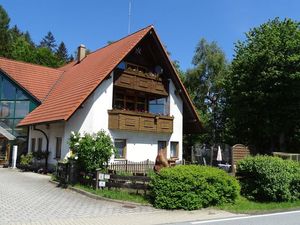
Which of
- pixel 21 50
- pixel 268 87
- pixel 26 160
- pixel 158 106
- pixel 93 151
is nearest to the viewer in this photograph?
pixel 93 151

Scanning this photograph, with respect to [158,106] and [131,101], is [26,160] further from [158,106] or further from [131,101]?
[158,106]

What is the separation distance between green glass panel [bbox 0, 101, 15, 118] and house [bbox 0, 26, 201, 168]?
118 cm

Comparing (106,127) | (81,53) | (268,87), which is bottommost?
(106,127)

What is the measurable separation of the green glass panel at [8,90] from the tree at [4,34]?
3441 centimetres

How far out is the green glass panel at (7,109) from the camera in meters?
29.5

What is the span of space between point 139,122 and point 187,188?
10.8 m

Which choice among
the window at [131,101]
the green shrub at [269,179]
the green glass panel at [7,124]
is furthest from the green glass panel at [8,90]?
the green shrub at [269,179]

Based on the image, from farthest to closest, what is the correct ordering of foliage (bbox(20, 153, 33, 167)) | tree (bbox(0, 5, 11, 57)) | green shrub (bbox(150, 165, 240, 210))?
1. tree (bbox(0, 5, 11, 57))
2. foliage (bbox(20, 153, 33, 167))
3. green shrub (bbox(150, 165, 240, 210))

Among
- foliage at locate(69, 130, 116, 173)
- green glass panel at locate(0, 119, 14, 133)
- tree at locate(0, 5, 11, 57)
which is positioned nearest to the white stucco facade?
green glass panel at locate(0, 119, 14, 133)

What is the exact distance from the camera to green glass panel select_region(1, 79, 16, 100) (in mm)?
29516

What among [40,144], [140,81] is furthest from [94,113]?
[40,144]

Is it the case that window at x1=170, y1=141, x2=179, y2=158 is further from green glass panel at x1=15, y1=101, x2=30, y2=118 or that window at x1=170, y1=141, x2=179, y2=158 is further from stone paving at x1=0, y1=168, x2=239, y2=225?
stone paving at x1=0, y1=168, x2=239, y2=225

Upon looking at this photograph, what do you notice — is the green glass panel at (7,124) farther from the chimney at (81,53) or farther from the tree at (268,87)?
the tree at (268,87)

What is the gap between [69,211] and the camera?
12375mm
